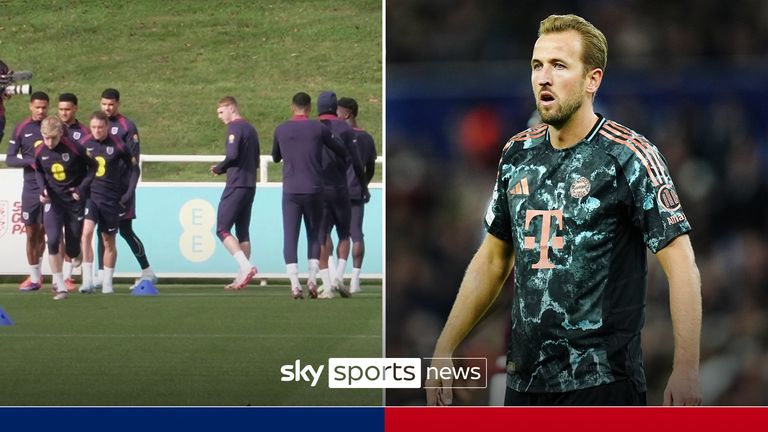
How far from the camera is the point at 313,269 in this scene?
20.0 ft

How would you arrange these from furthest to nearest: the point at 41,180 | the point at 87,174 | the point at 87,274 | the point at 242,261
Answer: the point at 87,174 → the point at 41,180 → the point at 87,274 → the point at 242,261

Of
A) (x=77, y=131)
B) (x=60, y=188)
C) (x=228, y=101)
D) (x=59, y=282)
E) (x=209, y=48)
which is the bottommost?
(x=59, y=282)

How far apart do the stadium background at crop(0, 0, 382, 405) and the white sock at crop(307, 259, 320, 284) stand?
0.12 metres

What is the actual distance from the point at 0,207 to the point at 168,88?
2.44ft

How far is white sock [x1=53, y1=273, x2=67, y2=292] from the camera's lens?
6.09m

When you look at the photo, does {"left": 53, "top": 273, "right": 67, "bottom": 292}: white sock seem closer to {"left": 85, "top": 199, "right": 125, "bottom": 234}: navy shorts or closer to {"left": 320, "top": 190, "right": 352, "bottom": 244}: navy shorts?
{"left": 85, "top": 199, "right": 125, "bottom": 234}: navy shorts

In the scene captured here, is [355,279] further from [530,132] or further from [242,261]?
[530,132]

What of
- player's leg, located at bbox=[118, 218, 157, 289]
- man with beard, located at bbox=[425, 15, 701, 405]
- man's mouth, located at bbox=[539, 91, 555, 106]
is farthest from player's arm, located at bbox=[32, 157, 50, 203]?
man's mouth, located at bbox=[539, 91, 555, 106]

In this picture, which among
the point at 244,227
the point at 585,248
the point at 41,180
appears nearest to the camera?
the point at 585,248

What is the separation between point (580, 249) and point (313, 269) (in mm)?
1236

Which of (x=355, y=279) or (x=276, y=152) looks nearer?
(x=355, y=279)

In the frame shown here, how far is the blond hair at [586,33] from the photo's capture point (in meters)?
5.46

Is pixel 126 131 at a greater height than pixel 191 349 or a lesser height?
greater

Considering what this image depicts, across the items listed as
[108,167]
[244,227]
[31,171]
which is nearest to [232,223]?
[244,227]
